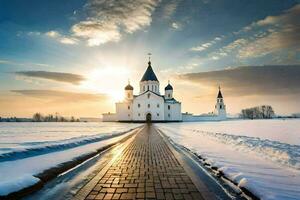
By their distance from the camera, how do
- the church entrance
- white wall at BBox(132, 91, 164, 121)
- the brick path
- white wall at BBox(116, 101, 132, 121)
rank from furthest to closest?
1. white wall at BBox(116, 101, 132, 121)
2. the church entrance
3. white wall at BBox(132, 91, 164, 121)
4. the brick path

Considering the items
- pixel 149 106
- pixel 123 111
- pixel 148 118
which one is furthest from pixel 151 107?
pixel 123 111

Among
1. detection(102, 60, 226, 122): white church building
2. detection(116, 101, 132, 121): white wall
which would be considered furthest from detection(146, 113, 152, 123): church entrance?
detection(116, 101, 132, 121): white wall

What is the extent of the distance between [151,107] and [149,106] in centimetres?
70

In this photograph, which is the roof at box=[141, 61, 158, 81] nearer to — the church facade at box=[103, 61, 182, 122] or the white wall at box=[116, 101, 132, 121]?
the church facade at box=[103, 61, 182, 122]

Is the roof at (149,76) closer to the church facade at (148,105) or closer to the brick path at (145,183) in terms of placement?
the church facade at (148,105)

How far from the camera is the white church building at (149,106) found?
3465 inches

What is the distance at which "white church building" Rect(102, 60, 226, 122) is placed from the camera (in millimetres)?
88000

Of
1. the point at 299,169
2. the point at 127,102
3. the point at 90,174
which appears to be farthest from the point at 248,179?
the point at 127,102

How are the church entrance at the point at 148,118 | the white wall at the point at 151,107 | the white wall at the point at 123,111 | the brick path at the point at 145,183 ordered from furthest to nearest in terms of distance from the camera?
the white wall at the point at 123,111 → the church entrance at the point at 148,118 → the white wall at the point at 151,107 → the brick path at the point at 145,183

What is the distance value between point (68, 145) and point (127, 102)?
78650mm

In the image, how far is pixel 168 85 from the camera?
100 m

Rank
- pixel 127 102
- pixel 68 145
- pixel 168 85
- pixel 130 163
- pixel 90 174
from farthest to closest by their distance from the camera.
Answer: pixel 168 85, pixel 127 102, pixel 68 145, pixel 130 163, pixel 90 174

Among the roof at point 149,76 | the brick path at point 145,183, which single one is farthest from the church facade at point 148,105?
the brick path at point 145,183

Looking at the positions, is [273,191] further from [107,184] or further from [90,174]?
[90,174]
